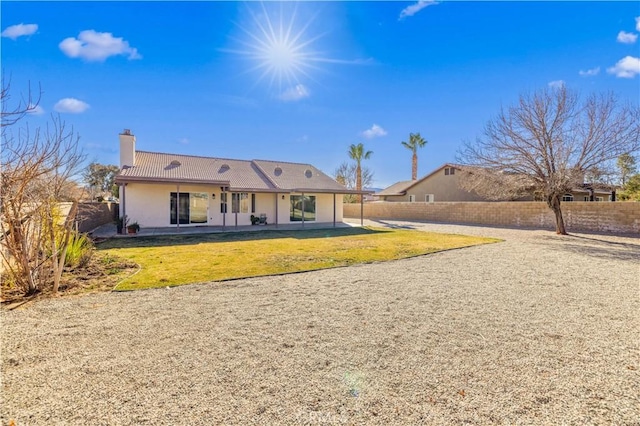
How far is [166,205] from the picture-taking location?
15875mm

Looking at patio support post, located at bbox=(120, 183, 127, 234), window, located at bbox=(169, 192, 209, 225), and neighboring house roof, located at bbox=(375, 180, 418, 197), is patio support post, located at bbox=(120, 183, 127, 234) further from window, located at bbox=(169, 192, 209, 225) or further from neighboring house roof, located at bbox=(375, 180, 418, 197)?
neighboring house roof, located at bbox=(375, 180, 418, 197)

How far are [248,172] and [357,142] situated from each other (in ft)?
75.1

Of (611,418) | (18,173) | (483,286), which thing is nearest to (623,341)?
(611,418)

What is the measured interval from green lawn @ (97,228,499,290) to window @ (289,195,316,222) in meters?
6.93

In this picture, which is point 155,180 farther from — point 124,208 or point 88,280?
point 88,280

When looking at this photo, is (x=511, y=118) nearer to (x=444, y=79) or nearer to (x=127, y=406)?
(x=444, y=79)

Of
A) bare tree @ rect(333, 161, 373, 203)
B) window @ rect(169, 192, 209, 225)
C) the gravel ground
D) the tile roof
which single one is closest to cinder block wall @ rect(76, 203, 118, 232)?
window @ rect(169, 192, 209, 225)

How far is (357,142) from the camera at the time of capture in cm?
3972

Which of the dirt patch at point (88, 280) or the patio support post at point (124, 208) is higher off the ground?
the patio support post at point (124, 208)

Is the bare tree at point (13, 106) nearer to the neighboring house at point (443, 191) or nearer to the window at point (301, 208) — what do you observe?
the window at point (301, 208)

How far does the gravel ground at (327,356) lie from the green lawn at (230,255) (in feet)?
3.75

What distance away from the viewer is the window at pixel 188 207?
16062 millimetres

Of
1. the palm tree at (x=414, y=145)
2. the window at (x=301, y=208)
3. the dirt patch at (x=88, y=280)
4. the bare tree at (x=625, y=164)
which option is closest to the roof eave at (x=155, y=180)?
the window at (x=301, y=208)

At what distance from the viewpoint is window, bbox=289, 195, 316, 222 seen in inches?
778
